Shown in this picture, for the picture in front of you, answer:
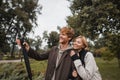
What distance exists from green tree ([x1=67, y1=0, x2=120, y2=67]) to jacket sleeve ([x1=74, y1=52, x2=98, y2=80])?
18.1 metres

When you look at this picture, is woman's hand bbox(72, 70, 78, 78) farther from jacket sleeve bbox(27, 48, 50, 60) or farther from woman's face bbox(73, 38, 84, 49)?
jacket sleeve bbox(27, 48, 50, 60)

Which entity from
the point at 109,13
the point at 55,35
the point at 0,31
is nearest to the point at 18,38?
the point at 109,13

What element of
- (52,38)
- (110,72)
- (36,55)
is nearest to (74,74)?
(36,55)

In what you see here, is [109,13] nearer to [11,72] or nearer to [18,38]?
[11,72]

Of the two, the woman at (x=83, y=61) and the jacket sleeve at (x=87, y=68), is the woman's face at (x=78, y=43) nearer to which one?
the woman at (x=83, y=61)

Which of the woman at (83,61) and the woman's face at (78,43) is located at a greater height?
the woman's face at (78,43)

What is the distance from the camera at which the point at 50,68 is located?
517 centimetres

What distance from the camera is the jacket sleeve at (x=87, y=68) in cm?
500

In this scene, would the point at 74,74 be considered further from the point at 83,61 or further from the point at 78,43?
the point at 78,43

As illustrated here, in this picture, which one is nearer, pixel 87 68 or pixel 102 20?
pixel 87 68

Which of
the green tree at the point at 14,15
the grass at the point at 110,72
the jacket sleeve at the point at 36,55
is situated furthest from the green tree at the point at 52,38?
the jacket sleeve at the point at 36,55

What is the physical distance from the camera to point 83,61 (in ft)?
16.9

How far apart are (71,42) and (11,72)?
3840 millimetres

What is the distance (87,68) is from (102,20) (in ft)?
60.9
